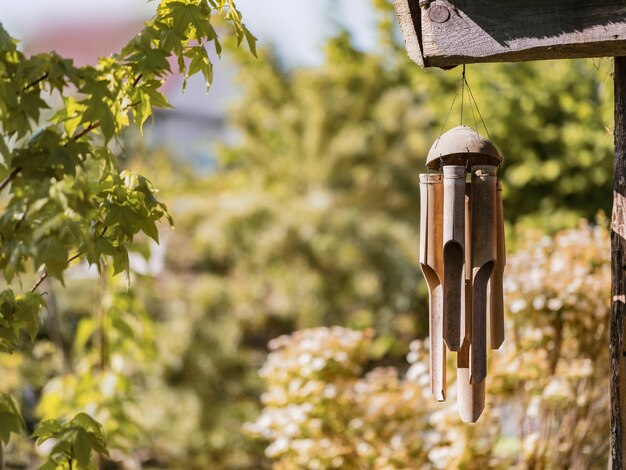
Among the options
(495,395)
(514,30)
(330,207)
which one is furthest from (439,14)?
(330,207)

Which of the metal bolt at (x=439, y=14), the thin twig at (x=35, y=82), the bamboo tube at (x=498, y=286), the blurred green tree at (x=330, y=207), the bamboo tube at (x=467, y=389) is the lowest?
the bamboo tube at (x=467, y=389)

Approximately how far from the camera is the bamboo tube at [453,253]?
6.37 feet

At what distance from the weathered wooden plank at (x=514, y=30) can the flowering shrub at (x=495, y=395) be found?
185cm

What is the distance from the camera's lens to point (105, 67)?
1790 mm

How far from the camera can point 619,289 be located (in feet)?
6.54

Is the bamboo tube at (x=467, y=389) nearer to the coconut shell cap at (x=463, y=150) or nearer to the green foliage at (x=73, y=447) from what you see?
the coconut shell cap at (x=463, y=150)

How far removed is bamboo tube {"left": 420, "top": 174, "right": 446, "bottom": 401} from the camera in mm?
2004

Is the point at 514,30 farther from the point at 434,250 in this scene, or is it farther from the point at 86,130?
the point at 86,130

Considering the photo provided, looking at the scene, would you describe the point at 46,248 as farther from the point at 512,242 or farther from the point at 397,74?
the point at 397,74

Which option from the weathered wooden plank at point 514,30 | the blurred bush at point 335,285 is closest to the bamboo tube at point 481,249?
the weathered wooden plank at point 514,30

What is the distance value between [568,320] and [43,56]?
2865mm

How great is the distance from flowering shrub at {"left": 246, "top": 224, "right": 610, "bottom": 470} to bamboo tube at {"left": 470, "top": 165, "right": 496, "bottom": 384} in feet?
4.95

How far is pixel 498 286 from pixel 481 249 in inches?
4.9

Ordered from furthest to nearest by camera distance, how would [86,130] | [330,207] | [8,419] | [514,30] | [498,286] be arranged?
[330,207] < [498,286] < [514,30] < [86,130] < [8,419]
